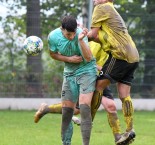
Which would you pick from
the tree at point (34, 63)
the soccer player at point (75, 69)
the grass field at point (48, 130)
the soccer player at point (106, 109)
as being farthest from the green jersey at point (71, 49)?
the tree at point (34, 63)

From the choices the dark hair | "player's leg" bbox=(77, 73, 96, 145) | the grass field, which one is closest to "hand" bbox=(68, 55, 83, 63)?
"player's leg" bbox=(77, 73, 96, 145)

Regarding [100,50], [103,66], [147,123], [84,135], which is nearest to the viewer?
[84,135]

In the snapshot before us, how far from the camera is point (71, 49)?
922 cm

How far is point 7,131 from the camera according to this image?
11.8 metres

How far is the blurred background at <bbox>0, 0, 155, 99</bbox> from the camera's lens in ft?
58.1

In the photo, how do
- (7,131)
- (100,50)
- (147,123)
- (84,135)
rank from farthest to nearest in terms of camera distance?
(147,123) < (7,131) < (100,50) < (84,135)

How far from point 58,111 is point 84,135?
138 cm

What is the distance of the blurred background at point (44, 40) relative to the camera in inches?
698

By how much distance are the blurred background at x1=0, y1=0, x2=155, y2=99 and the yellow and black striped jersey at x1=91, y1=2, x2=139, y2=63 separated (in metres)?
8.00

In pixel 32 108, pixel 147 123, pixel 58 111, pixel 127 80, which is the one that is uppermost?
pixel 127 80

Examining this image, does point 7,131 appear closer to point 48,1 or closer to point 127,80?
point 127,80

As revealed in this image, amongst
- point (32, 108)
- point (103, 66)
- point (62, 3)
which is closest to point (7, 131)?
point (103, 66)

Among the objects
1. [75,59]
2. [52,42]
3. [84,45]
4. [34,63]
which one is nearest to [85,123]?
[75,59]

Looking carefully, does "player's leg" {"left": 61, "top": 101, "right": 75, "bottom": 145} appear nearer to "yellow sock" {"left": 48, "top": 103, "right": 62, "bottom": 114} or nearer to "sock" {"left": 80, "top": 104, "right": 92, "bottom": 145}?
"sock" {"left": 80, "top": 104, "right": 92, "bottom": 145}
